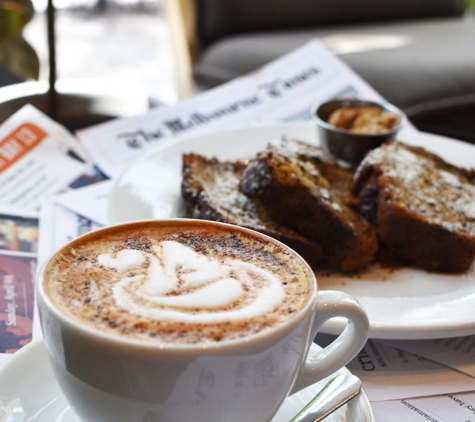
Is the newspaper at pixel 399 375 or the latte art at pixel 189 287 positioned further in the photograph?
the newspaper at pixel 399 375

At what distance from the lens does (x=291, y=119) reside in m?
1.87

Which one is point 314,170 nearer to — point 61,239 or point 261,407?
point 61,239

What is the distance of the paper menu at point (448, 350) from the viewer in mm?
883

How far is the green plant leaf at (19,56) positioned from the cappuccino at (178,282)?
82 cm

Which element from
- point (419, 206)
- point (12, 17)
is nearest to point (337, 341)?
point (419, 206)

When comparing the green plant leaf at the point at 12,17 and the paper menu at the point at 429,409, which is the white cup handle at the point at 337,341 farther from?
the green plant leaf at the point at 12,17

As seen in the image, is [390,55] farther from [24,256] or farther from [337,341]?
[337,341]

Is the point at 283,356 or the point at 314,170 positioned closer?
the point at 283,356

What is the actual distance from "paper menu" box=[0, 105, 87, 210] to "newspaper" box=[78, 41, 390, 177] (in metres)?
0.07

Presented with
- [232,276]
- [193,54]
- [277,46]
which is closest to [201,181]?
[232,276]

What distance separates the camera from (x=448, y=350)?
3.01ft

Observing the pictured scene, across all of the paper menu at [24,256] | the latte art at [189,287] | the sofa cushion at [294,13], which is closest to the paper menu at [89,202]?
the paper menu at [24,256]

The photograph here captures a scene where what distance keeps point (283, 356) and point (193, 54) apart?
244 cm

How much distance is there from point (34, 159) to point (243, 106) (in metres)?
0.72
